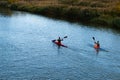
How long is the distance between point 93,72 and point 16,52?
13.8 m

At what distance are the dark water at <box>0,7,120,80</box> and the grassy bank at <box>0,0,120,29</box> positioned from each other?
37.7 feet

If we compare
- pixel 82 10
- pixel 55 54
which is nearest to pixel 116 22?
pixel 82 10

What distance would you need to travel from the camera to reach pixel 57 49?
182ft

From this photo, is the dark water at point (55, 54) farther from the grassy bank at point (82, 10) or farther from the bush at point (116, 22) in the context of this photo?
the grassy bank at point (82, 10)

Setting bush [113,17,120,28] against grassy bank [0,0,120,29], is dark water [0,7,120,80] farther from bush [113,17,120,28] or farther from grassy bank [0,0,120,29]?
grassy bank [0,0,120,29]

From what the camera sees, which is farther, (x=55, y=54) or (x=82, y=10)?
(x=82, y=10)

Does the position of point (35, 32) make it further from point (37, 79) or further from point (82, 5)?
point (82, 5)

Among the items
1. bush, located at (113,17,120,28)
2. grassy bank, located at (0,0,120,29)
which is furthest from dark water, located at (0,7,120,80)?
grassy bank, located at (0,0,120,29)

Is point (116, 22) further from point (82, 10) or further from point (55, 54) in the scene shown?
point (55, 54)

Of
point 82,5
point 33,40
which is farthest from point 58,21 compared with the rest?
point 33,40

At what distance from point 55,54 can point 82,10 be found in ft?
149

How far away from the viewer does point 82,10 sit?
95.4 meters

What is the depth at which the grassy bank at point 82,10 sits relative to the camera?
8941cm

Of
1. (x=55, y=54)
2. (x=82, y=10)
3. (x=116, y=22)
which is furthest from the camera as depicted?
(x=82, y=10)
